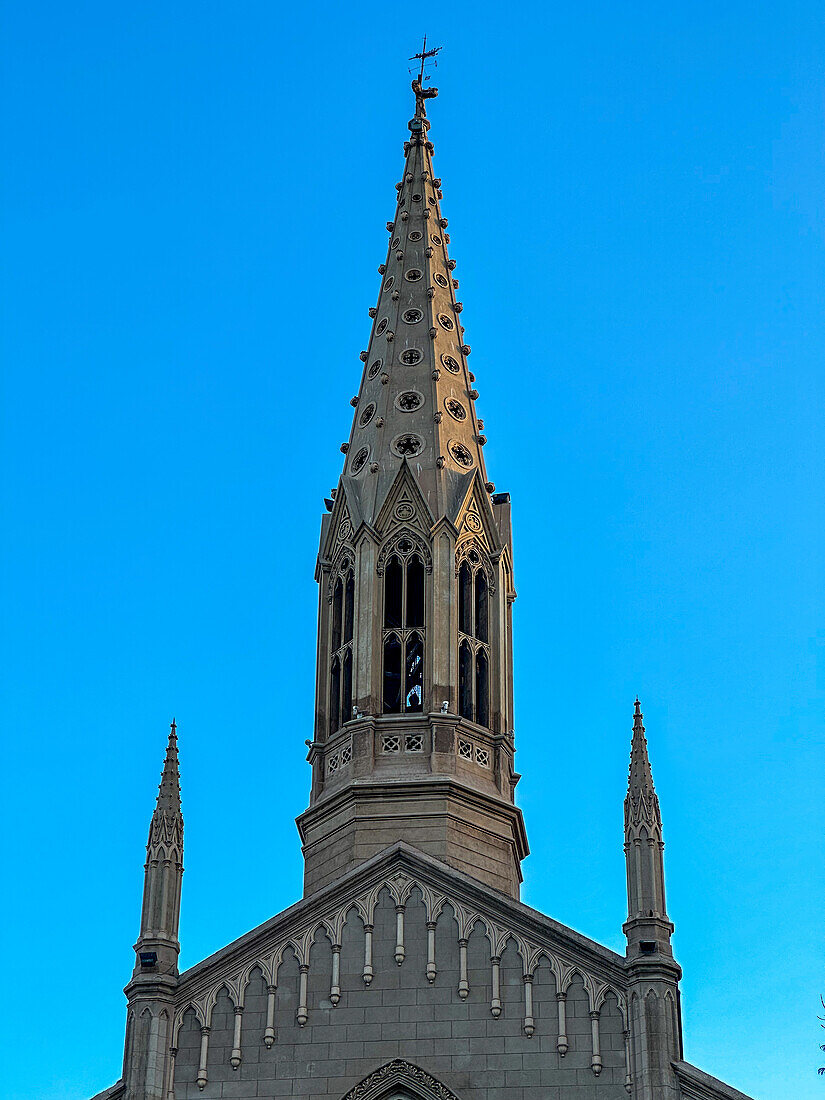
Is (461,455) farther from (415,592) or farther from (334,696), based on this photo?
(334,696)

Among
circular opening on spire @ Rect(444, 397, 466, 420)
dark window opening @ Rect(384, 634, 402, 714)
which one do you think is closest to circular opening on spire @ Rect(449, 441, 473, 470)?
circular opening on spire @ Rect(444, 397, 466, 420)

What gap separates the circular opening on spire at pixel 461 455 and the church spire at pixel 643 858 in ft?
29.9

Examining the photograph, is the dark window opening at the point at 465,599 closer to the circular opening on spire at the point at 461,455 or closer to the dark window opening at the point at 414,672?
the dark window opening at the point at 414,672

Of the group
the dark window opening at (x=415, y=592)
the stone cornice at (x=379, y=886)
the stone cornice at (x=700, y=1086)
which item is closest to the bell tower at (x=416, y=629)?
the dark window opening at (x=415, y=592)

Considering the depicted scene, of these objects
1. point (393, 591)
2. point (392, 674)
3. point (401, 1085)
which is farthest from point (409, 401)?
point (401, 1085)

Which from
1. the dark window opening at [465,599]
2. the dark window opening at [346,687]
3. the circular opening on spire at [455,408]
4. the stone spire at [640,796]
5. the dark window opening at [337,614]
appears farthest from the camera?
the circular opening on spire at [455,408]

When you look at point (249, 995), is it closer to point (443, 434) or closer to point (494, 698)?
point (494, 698)

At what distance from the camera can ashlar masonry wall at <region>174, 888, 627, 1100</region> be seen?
32.4 meters

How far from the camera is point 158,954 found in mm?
34281

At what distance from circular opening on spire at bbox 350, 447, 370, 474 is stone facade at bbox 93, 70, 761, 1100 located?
0.32 m

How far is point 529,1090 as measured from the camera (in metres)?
32.2

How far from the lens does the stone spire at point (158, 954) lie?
33.2 m

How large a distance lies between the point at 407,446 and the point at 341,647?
16.4 ft

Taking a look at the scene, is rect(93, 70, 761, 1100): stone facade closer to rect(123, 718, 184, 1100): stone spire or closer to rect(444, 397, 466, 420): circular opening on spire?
rect(123, 718, 184, 1100): stone spire
